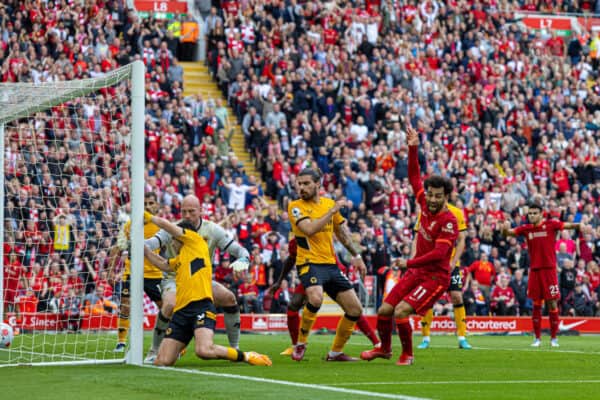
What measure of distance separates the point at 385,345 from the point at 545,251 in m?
6.09

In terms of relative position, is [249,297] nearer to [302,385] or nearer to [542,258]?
[542,258]

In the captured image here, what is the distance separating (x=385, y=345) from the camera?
46.4 ft

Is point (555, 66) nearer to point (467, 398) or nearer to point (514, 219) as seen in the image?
point (514, 219)

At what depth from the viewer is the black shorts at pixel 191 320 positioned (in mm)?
12875

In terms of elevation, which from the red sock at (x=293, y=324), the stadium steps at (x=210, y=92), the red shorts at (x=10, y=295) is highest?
the stadium steps at (x=210, y=92)

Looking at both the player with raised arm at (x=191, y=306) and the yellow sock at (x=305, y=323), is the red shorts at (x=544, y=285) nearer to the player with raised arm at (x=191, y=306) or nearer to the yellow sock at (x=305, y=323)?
the yellow sock at (x=305, y=323)

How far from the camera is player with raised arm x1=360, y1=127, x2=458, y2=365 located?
13.3 m

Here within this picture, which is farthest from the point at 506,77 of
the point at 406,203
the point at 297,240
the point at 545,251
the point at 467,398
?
the point at 467,398

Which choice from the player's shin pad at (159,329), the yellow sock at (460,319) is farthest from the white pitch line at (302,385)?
the yellow sock at (460,319)

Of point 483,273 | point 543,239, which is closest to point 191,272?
point 543,239

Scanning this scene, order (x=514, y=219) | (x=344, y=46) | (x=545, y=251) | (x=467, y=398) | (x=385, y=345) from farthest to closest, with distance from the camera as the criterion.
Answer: (x=344, y=46) → (x=514, y=219) → (x=545, y=251) → (x=385, y=345) → (x=467, y=398)

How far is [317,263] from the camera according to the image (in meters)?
14.4

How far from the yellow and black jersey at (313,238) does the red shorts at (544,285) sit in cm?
603

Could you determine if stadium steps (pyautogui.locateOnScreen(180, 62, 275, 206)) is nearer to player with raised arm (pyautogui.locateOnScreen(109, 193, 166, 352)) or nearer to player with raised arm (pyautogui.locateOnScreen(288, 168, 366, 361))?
player with raised arm (pyautogui.locateOnScreen(109, 193, 166, 352))
